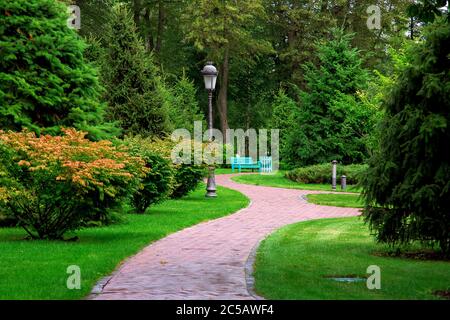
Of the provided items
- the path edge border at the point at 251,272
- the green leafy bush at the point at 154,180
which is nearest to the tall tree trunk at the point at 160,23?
the green leafy bush at the point at 154,180

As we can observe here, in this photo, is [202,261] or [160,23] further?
[160,23]

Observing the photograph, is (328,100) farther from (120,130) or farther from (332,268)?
(332,268)

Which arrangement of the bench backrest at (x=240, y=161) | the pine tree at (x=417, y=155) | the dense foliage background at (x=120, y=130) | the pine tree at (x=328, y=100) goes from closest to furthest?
1. the pine tree at (x=417, y=155)
2. the dense foliage background at (x=120, y=130)
3. the pine tree at (x=328, y=100)
4. the bench backrest at (x=240, y=161)

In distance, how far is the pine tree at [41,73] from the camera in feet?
55.6

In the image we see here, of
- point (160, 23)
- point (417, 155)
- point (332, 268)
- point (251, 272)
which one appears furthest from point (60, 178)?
point (160, 23)

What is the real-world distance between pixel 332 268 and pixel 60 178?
536cm

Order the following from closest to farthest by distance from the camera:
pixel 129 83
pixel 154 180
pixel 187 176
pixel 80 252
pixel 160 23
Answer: pixel 80 252 → pixel 154 180 → pixel 187 176 → pixel 129 83 → pixel 160 23

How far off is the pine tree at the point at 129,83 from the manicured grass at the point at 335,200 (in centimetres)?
718

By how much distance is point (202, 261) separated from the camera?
11.2 m

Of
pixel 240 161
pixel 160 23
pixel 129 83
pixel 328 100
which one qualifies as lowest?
pixel 240 161

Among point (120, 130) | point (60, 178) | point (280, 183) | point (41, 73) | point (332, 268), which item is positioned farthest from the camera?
point (280, 183)

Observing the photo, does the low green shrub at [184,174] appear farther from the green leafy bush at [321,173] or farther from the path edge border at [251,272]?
the green leafy bush at [321,173]

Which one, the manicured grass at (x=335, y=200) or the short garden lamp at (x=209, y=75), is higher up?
the short garden lamp at (x=209, y=75)

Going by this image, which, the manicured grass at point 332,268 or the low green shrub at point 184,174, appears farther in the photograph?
the low green shrub at point 184,174
